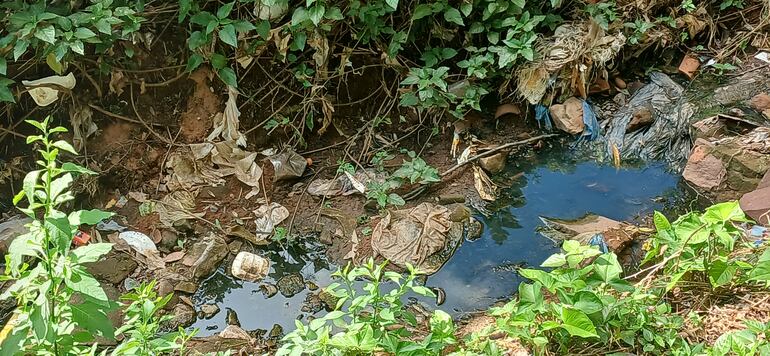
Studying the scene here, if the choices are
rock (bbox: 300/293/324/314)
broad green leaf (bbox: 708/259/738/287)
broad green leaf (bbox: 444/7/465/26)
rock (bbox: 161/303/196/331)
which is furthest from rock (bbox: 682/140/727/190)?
rock (bbox: 161/303/196/331)

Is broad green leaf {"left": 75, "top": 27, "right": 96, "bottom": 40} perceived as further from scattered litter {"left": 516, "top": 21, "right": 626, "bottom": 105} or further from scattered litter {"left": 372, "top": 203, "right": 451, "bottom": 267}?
scattered litter {"left": 516, "top": 21, "right": 626, "bottom": 105}

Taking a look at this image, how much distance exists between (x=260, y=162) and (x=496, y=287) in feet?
4.55

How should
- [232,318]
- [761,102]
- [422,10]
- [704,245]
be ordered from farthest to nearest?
[761,102], [422,10], [232,318], [704,245]

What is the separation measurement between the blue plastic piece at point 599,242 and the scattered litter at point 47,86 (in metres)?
2.48

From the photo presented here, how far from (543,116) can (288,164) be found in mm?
1377

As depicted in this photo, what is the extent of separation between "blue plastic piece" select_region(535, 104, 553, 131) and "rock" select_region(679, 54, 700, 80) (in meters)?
0.84

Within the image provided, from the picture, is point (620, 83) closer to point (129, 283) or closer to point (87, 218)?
point (129, 283)

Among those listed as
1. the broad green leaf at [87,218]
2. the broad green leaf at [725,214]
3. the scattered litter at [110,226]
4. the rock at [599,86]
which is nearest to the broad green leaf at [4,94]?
the scattered litter at [110,226]

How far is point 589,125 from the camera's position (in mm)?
3225

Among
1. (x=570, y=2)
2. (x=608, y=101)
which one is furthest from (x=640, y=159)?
(x=570, y=2)

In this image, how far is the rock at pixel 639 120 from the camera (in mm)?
3182

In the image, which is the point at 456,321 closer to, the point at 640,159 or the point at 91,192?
the point at 640,159

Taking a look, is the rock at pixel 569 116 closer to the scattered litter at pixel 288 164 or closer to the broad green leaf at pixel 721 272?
the scattered litter at pixel 288 164

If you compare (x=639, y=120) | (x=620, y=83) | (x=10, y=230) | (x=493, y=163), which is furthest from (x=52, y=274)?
(x=620, y=83)
